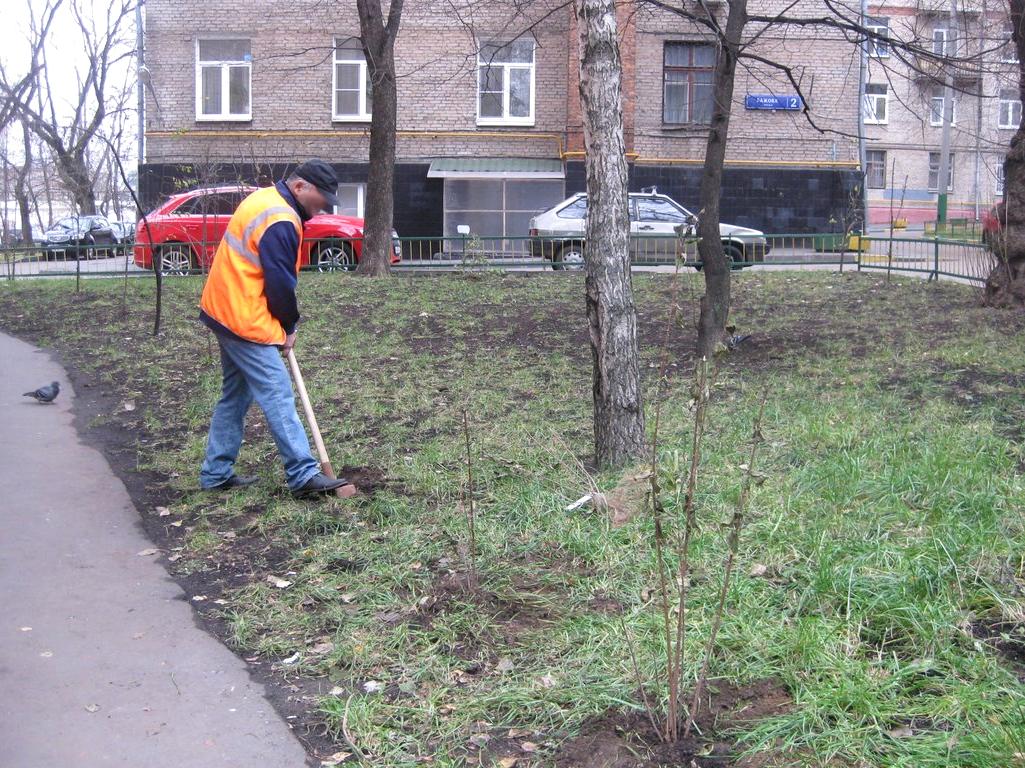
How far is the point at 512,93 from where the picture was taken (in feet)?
95.9

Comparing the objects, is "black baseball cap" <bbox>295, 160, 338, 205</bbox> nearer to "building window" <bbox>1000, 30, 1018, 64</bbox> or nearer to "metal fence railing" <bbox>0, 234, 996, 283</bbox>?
"building window" <bbox>1000, 30, 1018, 64</bbox>

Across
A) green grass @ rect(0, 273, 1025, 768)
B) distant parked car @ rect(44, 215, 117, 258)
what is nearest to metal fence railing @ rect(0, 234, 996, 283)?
green grass @ rect(0, 273, 1025, 768)

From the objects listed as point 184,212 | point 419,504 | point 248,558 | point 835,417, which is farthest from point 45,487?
point 184,212

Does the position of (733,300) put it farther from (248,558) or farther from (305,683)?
(305,683)

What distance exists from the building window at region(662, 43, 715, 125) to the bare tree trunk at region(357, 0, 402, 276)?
13.8 meters

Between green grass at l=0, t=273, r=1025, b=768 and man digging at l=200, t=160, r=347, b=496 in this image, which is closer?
green grass at l=0, t=273, r=1025, b=768

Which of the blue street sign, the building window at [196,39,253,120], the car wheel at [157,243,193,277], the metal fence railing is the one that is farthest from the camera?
the building window at [196,39,253,120]

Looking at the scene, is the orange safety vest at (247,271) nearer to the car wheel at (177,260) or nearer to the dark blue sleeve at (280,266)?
the dark blue sleeve at (280,266)

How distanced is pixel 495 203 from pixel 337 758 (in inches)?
1042

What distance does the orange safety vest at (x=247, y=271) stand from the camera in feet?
19.5

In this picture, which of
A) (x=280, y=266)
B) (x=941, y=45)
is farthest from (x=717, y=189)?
(x=280, y=266)

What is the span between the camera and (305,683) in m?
4.01

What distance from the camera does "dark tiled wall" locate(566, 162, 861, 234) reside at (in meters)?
29.0

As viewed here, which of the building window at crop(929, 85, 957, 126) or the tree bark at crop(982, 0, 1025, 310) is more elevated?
the building window at crop(929, 85, 957, 126)
